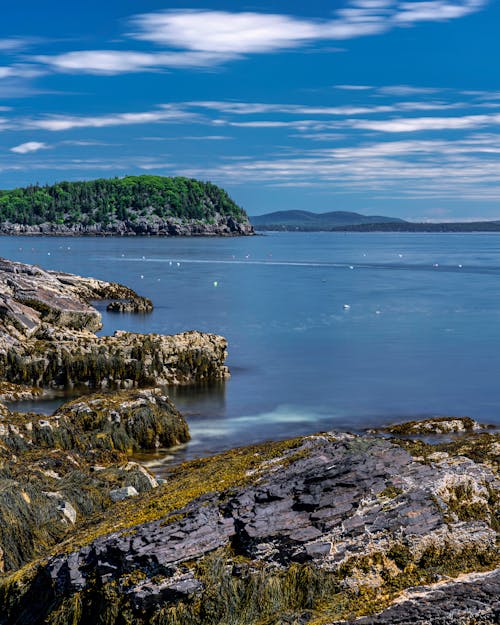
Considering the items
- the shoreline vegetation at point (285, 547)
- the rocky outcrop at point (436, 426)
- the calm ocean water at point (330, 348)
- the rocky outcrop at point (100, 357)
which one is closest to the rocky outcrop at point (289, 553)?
the shoreline vegetation at point (285, 547)

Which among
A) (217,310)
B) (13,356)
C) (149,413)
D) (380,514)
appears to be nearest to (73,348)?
(13,356)

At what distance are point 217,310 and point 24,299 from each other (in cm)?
2100

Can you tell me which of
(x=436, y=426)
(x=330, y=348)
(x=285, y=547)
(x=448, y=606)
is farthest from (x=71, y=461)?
(x=330, y=348)

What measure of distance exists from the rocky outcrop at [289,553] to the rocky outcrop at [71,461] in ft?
7.95

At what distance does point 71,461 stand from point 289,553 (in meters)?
9.55

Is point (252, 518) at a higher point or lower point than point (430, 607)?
higher

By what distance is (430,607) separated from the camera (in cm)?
955

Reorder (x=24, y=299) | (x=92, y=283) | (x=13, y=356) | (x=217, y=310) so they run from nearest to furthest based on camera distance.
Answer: (x=13, y=356), (x=24, y=299), (x=217, y=310), (x=92, y=283)

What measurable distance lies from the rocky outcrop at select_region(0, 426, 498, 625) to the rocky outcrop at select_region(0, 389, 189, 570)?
2.42 m

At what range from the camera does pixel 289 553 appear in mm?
10281

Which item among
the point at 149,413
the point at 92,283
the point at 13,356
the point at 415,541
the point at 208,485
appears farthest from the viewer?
the point at 92,283

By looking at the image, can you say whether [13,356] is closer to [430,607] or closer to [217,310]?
[430,607]

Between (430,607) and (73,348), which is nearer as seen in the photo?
(430,607)

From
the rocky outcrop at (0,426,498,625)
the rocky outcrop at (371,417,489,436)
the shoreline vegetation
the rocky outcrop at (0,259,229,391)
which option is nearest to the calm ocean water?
the rocky outcrop at (371,417,489,436)
